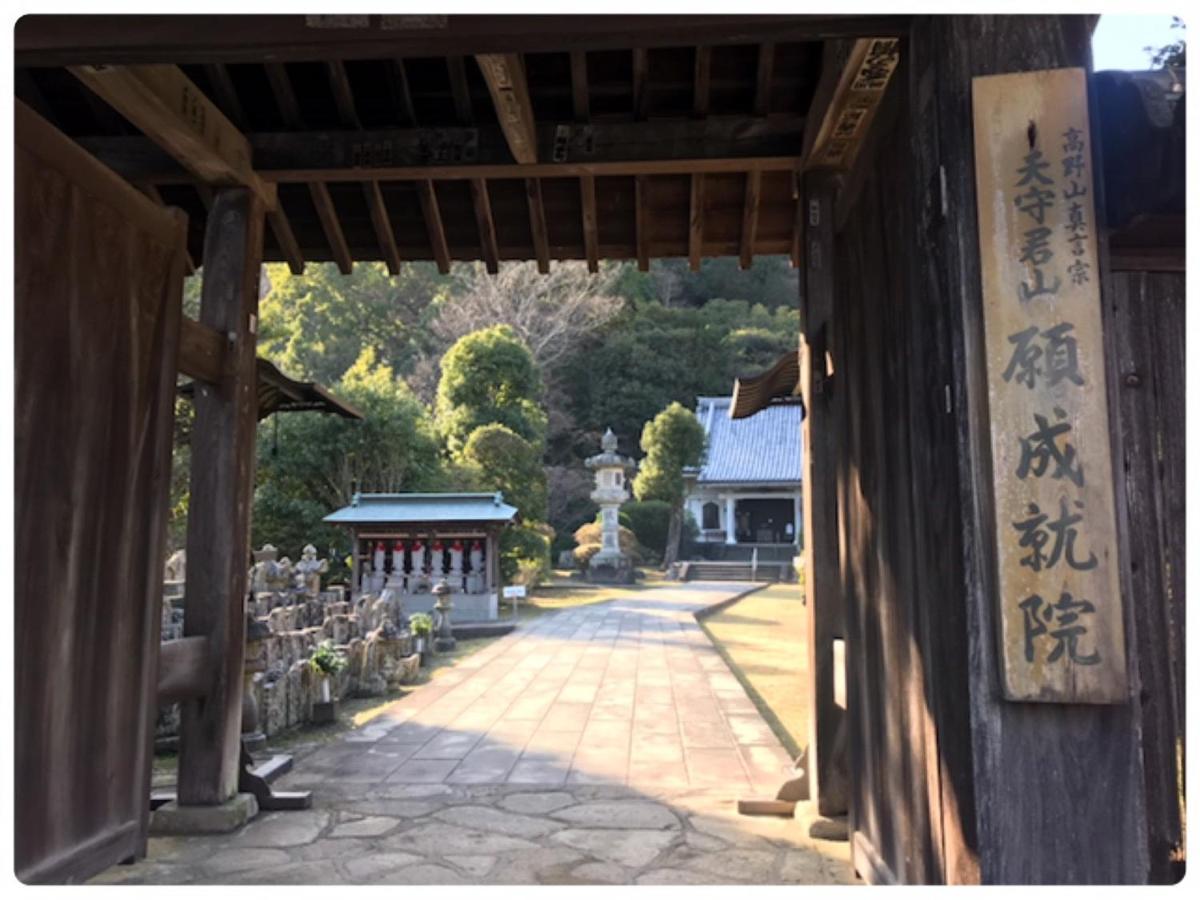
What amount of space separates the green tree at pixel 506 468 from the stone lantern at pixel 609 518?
5.88 meters

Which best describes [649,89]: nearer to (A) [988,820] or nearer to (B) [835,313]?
(B) [835,313]

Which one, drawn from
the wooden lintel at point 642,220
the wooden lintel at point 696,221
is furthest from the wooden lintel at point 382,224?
the wooden lintel at point 696,221

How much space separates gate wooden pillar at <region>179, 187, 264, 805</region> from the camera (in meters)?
4.22

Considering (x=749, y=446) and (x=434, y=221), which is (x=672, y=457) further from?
(x=434, y=221)

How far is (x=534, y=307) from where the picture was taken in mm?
32531

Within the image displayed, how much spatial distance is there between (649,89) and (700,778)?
4052 millimetres

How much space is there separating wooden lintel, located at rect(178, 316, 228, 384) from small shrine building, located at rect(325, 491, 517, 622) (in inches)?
495

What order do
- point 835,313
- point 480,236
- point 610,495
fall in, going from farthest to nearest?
point 610,495, point 480,236, point 835,313

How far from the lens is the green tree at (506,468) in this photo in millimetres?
21797

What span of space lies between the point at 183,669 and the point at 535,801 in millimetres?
2022

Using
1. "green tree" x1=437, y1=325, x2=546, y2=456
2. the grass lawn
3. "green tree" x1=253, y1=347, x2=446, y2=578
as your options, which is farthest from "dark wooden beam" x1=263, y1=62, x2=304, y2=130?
"green tree" x1=437, y1=325, x2=546, y2=456

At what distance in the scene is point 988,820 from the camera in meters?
2.06

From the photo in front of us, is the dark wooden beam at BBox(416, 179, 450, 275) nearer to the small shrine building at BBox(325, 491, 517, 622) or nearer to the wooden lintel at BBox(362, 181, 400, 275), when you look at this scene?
the wooden lintel at BBox(362, 181, 400, 275)

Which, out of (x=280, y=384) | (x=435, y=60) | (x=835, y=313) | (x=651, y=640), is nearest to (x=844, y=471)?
(x=835, y=313)
